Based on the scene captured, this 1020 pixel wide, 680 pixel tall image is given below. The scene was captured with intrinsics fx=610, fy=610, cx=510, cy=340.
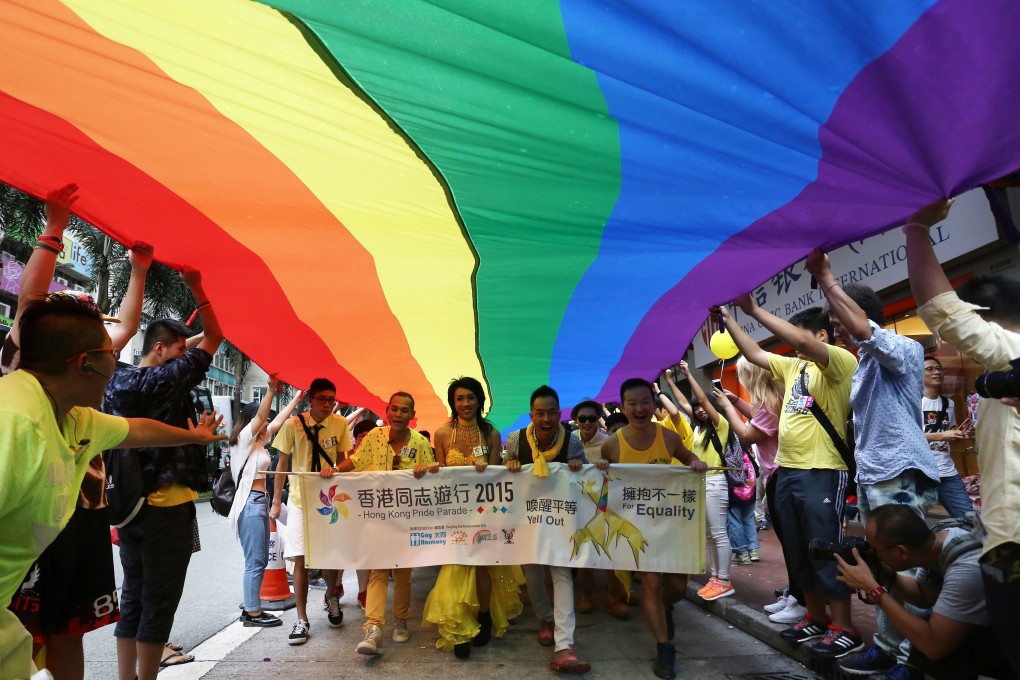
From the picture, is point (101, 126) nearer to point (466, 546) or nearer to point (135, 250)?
point (135, 250)

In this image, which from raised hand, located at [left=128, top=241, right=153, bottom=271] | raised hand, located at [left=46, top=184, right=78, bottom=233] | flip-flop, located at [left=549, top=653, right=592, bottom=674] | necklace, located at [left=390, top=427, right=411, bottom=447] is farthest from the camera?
necklace, located at [left=390, top=427, right=411, bottom=447]

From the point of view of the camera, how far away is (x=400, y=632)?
4.79 m

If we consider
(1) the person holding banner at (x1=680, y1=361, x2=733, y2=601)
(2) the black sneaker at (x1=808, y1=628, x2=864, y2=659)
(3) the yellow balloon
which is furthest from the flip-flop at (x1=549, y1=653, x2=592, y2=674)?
(3) the yellow balloon

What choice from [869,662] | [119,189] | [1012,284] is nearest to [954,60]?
[1012,284]

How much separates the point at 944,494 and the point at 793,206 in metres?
2.56

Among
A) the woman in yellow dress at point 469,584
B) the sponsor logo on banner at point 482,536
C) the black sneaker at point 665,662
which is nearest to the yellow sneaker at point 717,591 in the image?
the black sneaker at point 665,662

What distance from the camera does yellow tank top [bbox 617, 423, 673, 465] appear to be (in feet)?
15.1

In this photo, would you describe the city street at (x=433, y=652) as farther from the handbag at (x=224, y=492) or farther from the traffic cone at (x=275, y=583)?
the handbag at (x=224, y=492)

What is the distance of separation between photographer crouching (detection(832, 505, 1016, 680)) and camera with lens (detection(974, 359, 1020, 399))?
0.95 meters

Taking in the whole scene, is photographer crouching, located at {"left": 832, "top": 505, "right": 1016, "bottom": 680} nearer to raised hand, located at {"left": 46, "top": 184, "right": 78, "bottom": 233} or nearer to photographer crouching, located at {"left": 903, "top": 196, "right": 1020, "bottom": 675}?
photographer crouching, located at {"left": 903, "top": 196, "right": 1020, "bottom": 675}

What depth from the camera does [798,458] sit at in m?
3.93

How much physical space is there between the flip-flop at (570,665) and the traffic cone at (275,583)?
3.29 m

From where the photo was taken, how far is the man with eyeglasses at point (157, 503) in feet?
9.95

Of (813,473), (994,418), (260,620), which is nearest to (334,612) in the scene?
(260,620)
